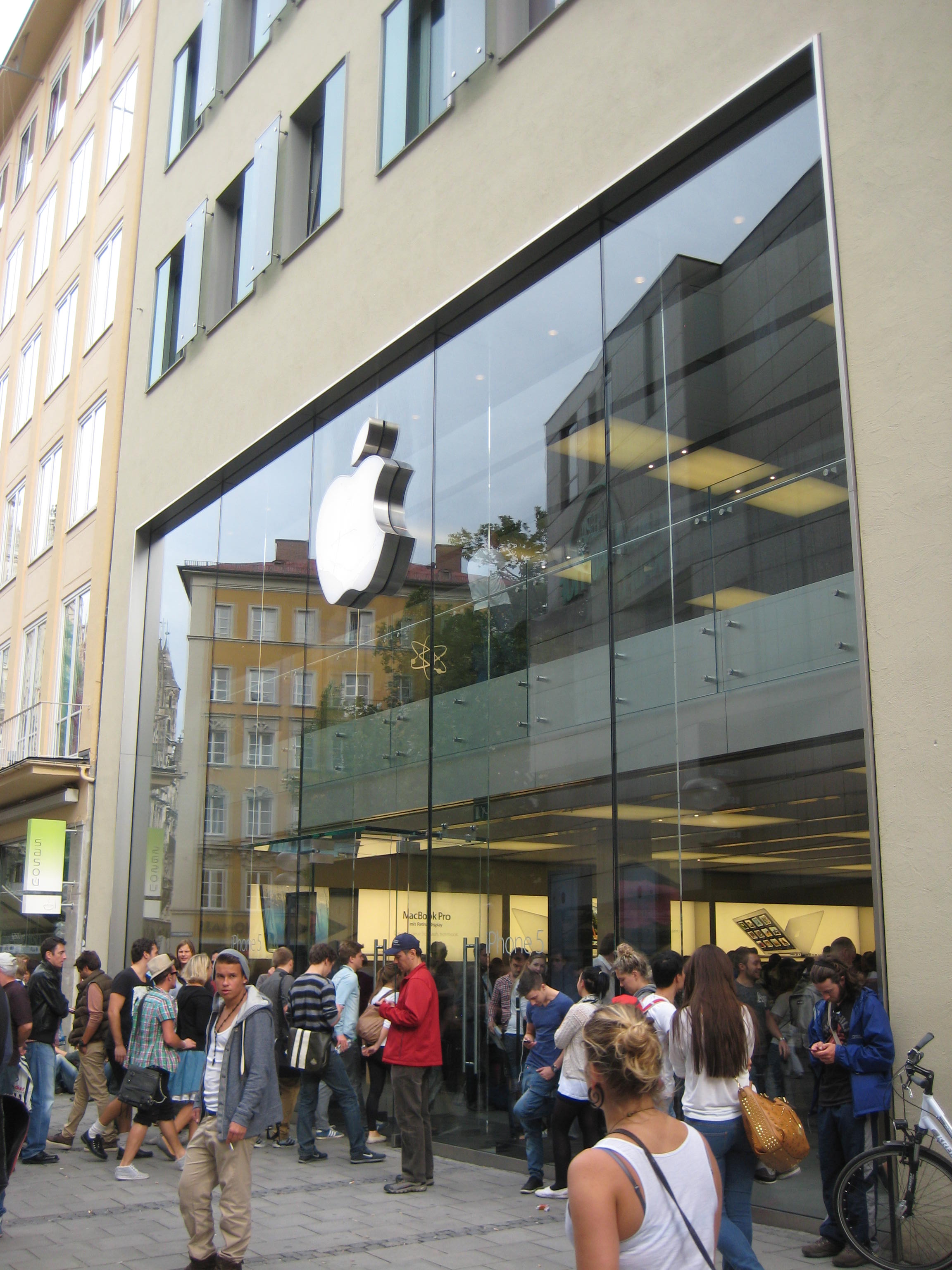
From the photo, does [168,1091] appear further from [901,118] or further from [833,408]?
[901,118]

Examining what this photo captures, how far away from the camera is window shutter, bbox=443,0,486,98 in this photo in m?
11.8

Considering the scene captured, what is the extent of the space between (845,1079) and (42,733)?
17.6 metres

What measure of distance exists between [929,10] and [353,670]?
822cm

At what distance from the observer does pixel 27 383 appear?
27156 millimetres

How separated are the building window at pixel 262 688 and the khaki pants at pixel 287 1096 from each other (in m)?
4.96

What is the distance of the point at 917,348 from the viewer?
24.0 ft

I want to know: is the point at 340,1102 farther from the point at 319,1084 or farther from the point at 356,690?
the point at 356,690

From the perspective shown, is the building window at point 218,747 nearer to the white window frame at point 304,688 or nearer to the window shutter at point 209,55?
the white window frame at point 304,688

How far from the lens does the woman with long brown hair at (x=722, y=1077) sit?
215 inches

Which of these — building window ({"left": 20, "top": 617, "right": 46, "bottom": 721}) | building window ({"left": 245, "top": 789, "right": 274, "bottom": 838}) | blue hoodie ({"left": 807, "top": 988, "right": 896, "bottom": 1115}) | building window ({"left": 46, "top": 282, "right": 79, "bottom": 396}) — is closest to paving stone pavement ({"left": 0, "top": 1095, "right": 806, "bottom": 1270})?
blue hoodie ({"left": 807, "top": 988, "right": 896, "bottom": 1115})

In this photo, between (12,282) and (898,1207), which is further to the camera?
(12,282)

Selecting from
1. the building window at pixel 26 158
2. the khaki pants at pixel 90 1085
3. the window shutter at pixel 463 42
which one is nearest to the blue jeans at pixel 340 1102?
the khaki pants at pixel 90 1085

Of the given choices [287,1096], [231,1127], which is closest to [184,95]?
[287,1096]

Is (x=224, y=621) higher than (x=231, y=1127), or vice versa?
(x=224, y=621)
